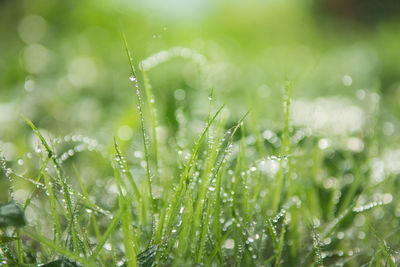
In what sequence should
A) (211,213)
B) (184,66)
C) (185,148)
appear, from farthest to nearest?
(184,66) → (185,148) → (211,213)

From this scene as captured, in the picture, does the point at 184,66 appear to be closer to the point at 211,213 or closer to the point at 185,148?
the point at 185,148

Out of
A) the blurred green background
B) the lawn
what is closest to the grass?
the lawn

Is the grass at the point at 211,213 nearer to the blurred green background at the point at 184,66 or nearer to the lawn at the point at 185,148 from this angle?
the lawn at the point at 185,148

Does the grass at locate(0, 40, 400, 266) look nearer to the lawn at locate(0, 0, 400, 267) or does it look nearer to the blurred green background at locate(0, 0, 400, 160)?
the lawn at locate(0, 0, 400, 267)

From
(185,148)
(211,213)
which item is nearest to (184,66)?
(185,148)

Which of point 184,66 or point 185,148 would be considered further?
point 184,66

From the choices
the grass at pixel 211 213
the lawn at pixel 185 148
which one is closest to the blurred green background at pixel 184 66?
the lawn at pixel 185 148
